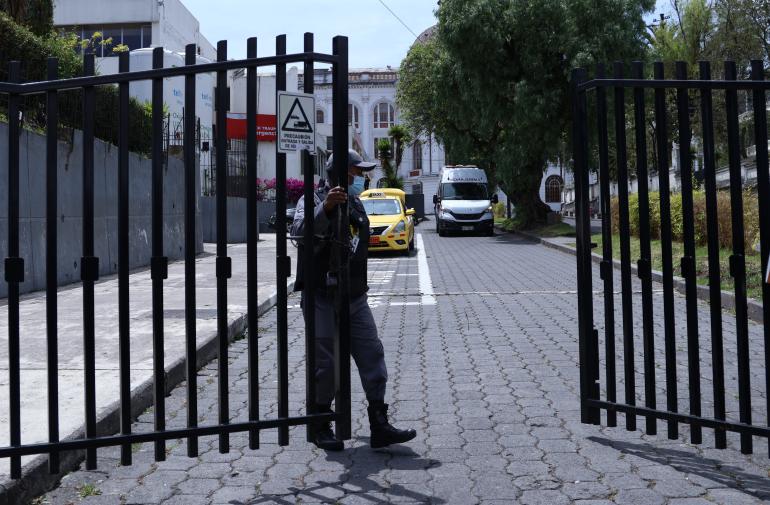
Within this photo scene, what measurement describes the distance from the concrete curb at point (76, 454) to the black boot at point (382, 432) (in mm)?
925

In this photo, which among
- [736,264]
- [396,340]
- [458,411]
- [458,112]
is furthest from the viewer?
[458,112]

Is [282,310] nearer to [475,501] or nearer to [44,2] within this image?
[475,501]

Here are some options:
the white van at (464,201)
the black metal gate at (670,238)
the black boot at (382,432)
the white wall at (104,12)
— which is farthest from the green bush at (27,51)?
the white wall at (104,12)

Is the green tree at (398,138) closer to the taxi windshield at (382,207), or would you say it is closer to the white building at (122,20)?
the white building at (122,20)

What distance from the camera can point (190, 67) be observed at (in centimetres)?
420

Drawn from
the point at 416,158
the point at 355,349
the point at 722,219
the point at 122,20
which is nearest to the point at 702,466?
the point at 355,349

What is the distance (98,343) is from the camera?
7.57 m

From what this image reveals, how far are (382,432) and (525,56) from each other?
26.5 m

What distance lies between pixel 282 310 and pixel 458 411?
1.81 m

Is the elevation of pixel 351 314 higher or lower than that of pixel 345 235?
lower

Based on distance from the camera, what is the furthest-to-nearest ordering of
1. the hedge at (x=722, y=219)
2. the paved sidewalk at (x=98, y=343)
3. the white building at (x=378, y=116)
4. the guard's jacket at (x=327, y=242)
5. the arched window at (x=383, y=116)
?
1. the arched window at (x=383, y=116)
2. the white building at (x=378, y=116)
3. the hedge at (x=722, y=219)
4. the paved sidewalk at (x=98, y=343)
5. the guard's jacket at (x=327, y=242)

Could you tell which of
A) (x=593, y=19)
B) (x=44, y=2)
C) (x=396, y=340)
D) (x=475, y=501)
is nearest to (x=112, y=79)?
(x=475, y=501)

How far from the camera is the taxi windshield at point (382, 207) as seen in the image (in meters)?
24.3

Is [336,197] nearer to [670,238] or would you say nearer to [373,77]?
[670,238]
